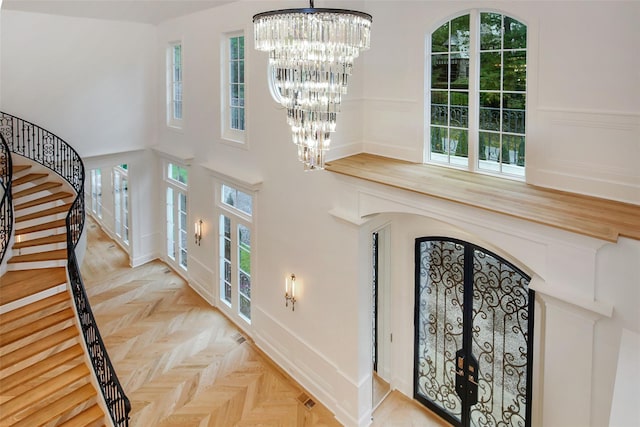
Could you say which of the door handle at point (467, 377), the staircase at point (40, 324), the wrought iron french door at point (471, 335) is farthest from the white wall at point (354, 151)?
the staircase at point (40, 324)

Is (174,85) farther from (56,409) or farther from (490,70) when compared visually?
(490,70)

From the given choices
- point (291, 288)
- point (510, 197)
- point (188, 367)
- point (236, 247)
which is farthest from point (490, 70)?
point (188, 367)

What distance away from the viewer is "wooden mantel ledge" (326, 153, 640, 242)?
3795 mm

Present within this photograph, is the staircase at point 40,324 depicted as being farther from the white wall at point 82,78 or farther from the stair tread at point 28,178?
the white wall at point 82,78

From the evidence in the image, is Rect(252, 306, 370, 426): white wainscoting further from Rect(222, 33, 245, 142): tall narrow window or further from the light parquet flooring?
Rect(222, 33, 245, 142): tall narrow window

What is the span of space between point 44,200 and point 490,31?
8557 millimetres

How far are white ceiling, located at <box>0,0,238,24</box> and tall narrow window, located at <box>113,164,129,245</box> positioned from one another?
4524 mm

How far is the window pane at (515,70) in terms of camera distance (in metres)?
4.81

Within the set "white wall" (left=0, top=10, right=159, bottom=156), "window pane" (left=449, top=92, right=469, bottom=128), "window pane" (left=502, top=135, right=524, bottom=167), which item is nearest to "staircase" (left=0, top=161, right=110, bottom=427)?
"white wall" (left=0, top=10, right=159, bottom=156)

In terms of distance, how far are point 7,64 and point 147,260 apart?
5220 millimetres

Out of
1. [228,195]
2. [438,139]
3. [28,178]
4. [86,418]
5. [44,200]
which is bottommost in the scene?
[86,418]

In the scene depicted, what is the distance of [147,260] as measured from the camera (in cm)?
1147

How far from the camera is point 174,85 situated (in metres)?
10.2

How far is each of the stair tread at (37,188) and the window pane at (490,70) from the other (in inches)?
331
